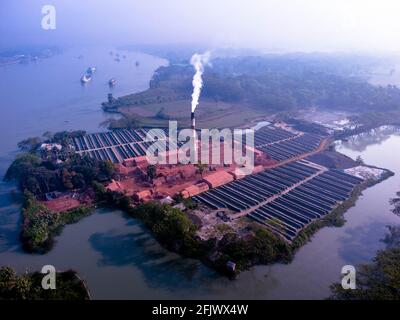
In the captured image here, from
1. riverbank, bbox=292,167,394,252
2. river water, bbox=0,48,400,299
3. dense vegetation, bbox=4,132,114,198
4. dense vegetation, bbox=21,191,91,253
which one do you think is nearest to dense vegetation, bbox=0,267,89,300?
river water, bbox=0,48,400,299

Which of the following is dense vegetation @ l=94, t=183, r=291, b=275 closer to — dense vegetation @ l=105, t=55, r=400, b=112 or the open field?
the open field

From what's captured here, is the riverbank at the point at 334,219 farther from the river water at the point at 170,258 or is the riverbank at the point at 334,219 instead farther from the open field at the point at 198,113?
the open field at the point at 198,113

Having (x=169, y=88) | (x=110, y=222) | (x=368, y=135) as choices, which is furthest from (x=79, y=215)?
(x=169, y=88)

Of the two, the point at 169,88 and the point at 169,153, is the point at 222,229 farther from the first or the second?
the point at 169,88

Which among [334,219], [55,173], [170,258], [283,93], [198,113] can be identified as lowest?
[170,258]

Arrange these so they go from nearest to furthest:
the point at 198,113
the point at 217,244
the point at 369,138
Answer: the point at 217,244 → the point at 369,138 → the point at 198,113

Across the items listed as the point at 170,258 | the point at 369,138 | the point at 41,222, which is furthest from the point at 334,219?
the point at 369,138

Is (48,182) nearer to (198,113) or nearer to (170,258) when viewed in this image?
(170,258)

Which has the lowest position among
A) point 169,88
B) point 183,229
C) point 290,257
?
point 290,257

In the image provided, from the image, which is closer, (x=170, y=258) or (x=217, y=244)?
(x=217, y=244)
